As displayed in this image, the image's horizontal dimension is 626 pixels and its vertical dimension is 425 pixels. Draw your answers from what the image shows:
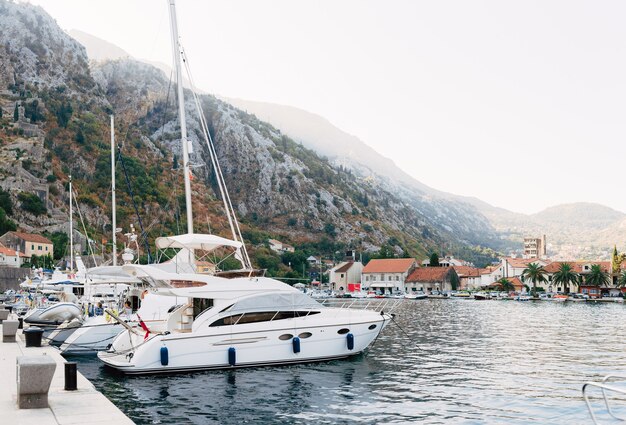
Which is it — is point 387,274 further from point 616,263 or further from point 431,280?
point 616,263

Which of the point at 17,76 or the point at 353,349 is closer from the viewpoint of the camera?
the point at 353,349

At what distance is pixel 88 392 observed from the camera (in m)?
15.6

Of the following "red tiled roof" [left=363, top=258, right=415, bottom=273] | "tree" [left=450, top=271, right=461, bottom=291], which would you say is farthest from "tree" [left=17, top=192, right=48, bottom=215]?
"tree" [left=450, top=271, right=461, bottom=291]

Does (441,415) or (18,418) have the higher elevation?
(18,418)

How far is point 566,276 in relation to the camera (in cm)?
13475

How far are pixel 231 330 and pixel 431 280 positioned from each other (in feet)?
442

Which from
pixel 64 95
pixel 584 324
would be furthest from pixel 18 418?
pixel 64 95

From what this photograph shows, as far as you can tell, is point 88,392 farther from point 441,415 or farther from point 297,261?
point 297,261

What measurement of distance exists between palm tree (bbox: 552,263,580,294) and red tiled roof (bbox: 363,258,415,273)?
38341 mm

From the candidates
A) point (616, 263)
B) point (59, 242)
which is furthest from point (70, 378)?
point (616, 263)

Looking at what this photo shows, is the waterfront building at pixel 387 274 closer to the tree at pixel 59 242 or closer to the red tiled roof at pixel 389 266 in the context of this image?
the red tiled roof at pixel 389 266

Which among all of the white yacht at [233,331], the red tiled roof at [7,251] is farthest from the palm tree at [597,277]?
the red tiled roof at [7,251]

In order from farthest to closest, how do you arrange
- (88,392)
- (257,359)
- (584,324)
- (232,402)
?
(584,324) → (257,359) → (232,402) → (88,392)

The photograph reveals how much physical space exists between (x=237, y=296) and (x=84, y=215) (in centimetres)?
12953
